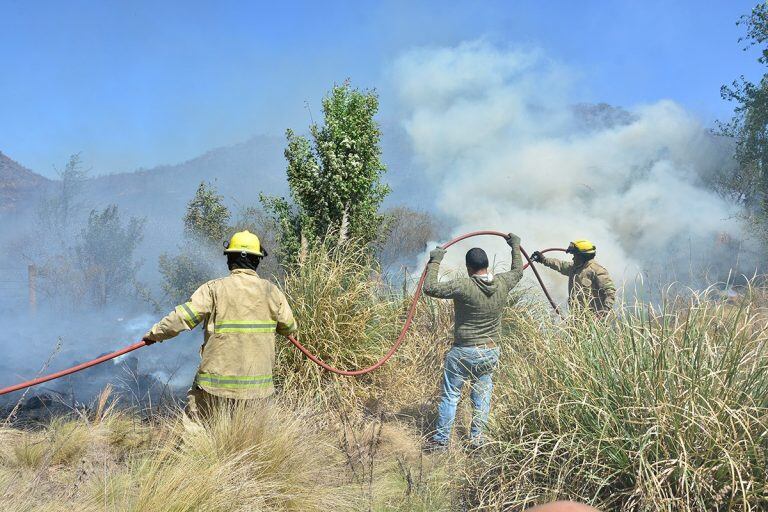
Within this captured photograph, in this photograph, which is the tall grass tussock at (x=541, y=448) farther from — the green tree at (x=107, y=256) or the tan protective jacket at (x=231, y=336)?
the green tree at (x=107, y=256)

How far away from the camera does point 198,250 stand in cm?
1411

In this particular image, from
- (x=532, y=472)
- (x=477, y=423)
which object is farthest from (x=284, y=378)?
(x=532, y=472)

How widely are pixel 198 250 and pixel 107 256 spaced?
4.29 meters

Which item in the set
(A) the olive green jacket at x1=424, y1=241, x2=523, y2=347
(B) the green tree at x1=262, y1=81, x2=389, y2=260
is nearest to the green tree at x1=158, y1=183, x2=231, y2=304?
(B) the green tree at x1=262, y1=81, x2=389, y2=260

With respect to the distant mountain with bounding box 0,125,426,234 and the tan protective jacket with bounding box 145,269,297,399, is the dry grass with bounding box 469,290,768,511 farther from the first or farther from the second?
the distant mountain with bounding box 0,125,426,234

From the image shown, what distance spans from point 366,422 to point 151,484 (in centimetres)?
252

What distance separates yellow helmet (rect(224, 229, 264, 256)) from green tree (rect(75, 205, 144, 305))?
12.4 m

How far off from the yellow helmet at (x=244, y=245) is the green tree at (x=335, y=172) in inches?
120

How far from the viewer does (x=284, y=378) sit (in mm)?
5266

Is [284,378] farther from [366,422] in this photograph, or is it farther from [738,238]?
[738,238]

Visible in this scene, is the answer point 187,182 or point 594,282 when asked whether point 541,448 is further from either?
point 187,182

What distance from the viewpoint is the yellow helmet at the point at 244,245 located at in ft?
13.0

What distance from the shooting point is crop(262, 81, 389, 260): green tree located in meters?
7.22

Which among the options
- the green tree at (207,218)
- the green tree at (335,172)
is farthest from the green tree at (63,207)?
the green tree at (335,172)
